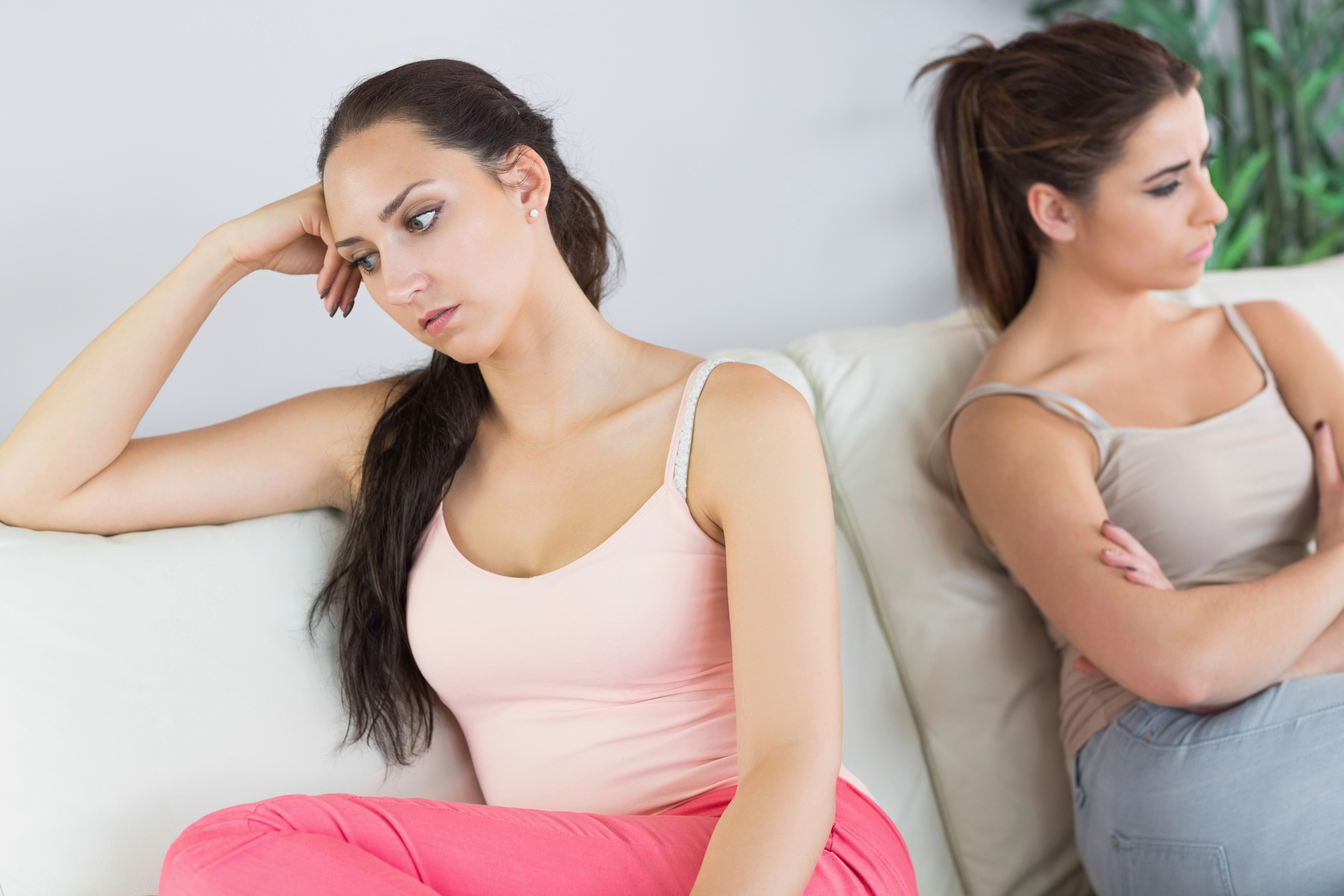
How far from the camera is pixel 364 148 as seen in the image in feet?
3.87

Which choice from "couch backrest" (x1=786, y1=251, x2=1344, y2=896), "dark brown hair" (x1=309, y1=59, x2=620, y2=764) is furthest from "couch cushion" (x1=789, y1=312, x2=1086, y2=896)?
"dark brown hair" (x1=309, y1=59, x2=620, y2=764)

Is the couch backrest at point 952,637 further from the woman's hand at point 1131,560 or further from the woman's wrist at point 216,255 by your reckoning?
the woman's wrist at point 216,255

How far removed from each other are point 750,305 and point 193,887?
1453 millimetres

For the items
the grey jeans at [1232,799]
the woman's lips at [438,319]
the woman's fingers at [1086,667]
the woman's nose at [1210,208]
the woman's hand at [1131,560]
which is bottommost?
the grey jeans at [1232,799]

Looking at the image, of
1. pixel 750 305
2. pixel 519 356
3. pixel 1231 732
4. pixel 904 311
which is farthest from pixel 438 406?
pixel 904 311

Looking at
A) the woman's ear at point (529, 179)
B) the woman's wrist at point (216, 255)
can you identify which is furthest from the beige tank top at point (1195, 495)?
the woman's wrist at point (216, 255)

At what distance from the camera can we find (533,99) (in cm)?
183

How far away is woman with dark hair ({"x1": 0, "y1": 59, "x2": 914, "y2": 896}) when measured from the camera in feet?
3.36

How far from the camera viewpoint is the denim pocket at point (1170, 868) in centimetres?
131

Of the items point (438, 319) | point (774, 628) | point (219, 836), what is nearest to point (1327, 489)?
point (774, 628)

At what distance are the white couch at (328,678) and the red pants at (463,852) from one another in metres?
0.26

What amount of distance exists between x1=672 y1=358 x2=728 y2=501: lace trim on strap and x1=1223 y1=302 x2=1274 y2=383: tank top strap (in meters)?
0.92

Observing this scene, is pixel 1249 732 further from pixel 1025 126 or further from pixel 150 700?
pixel 150 700

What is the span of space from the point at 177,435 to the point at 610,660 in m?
0.58
